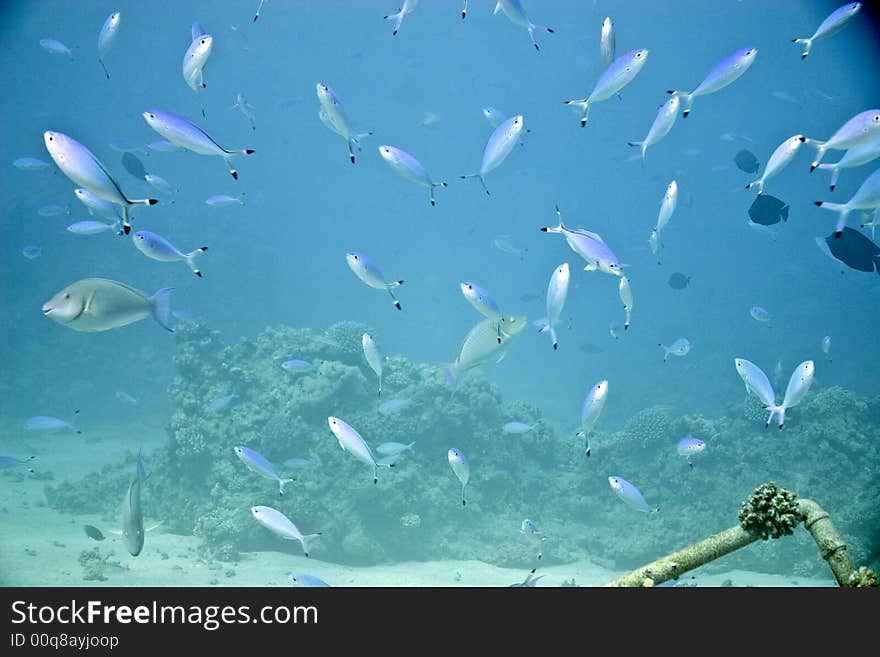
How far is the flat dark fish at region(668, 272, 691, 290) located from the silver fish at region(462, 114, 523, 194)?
8.18m

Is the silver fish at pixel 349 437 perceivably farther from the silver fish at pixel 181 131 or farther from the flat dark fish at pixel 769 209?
the flat dark fish at pixel 769 209

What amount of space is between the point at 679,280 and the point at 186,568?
457 inches

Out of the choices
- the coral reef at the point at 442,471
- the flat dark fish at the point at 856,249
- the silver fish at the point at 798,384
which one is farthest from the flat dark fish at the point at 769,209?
the coral reef at the point at 442,471

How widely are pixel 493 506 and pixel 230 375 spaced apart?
730 cm

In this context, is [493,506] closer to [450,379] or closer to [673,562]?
[450,379]

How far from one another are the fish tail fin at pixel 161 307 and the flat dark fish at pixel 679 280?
34.8ft

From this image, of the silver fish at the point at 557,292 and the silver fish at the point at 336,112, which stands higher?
the silver fish at the point at 336,112

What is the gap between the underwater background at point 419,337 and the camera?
9.60 meters

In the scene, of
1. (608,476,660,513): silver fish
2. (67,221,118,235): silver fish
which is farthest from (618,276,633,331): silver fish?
(67,221,118,235): silver fish

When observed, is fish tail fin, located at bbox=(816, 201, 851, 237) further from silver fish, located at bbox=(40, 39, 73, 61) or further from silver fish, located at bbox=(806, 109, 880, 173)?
silver fish, located at bbox=(40, 39, 73, 61)

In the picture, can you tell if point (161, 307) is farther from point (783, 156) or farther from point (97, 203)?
point (783, 156)

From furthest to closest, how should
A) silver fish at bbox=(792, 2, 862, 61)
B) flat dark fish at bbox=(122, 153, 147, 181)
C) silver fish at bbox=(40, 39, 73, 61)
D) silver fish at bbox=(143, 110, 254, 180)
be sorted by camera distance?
1. silver fish at bbox=(40, 39, 73, 61)
2. flat dark fish at bbox=(122, 153, 147, 181)
3. silver fish at bbox=(792, 2, 862, 61)
4. silver fish at bbox=(143, 110, 254, 180)

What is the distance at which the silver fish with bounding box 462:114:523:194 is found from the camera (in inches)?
170

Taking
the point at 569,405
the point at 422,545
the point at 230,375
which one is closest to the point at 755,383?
the point at 422,545
